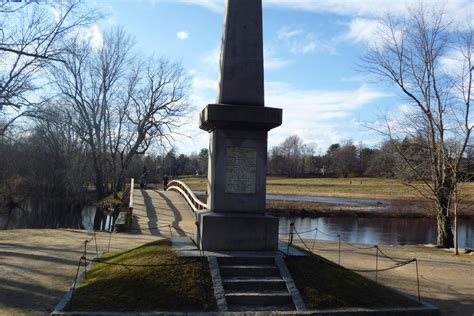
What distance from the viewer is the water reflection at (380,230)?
86.3ft

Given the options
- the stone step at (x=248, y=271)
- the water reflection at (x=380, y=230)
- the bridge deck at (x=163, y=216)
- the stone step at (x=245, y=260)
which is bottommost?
the water reflection at (x=380, y=230)

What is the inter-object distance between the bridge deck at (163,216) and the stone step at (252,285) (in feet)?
29.0

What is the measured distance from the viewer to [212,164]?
9125 millimetres

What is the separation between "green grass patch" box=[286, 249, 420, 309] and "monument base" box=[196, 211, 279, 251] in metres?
0.74

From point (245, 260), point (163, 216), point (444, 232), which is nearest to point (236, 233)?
point (245, 260)

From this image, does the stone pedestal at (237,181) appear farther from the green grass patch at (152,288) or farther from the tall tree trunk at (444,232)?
the tall tree trunk at (444,232)

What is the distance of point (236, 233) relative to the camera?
866 centimetres

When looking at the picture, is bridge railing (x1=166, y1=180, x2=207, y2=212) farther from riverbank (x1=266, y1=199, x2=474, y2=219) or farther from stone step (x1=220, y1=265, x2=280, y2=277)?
stone step (x1=220, y1=265, x2=280, y2=277)

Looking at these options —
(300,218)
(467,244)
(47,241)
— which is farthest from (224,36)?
(300,218)

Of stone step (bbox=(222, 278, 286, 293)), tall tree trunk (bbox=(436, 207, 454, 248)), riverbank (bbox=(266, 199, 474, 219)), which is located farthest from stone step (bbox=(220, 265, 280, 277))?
riverbank (bbox=(266, 199, 474, 219))

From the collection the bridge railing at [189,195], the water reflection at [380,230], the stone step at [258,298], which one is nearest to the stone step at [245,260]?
the stone step at [258,298]

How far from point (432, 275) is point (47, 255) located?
10445 millimetres

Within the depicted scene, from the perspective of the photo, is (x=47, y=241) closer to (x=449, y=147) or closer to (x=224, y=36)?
Answer: (x=224, y=36)

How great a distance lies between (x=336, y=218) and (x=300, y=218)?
3251 millimetres
